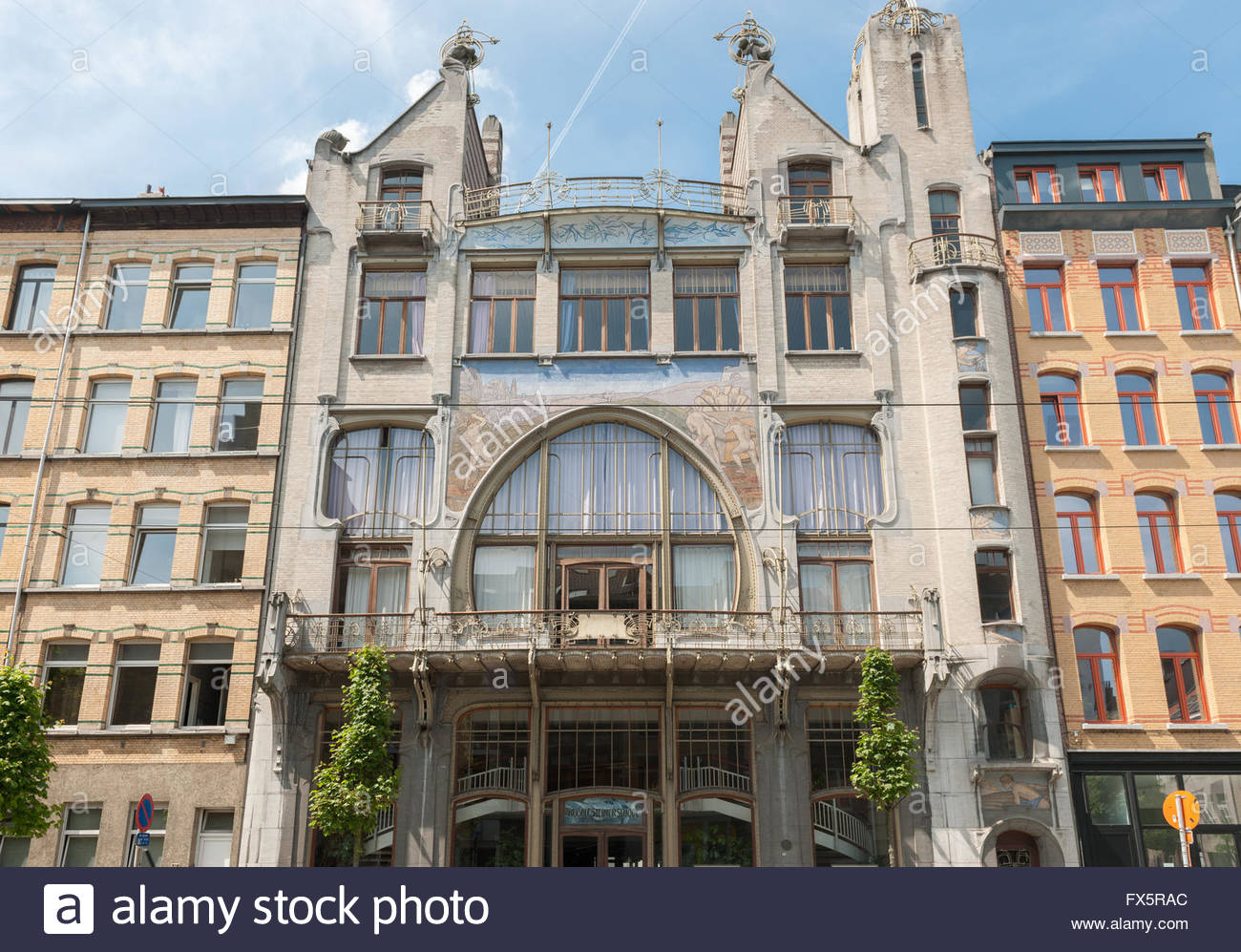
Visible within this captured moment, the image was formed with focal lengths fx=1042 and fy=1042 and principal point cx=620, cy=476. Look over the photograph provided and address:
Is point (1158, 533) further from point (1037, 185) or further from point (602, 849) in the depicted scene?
point (602, 849)

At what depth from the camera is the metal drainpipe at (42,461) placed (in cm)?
2656

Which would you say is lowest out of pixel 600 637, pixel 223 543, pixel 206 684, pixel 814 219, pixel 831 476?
pixel 206 684

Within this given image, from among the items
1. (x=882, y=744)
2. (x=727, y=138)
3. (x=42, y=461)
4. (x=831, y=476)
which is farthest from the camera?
(x=727, y=138)

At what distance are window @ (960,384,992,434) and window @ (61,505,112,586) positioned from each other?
22847 mm

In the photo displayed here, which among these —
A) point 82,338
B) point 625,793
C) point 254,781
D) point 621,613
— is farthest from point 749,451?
point 82,338

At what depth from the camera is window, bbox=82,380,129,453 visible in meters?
28.6

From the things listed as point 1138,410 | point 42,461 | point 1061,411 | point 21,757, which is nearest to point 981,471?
point 1061,411

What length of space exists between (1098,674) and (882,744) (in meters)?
6.73

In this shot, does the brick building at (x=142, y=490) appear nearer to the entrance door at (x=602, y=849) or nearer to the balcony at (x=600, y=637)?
the balcony at (x=600, y=637)

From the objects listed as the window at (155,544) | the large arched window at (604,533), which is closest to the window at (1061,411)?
the large arched window at (604,533)

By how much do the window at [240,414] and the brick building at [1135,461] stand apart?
20952 millimetres

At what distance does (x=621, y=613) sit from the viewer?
2512 centimetres

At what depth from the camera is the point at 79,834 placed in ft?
81.9
